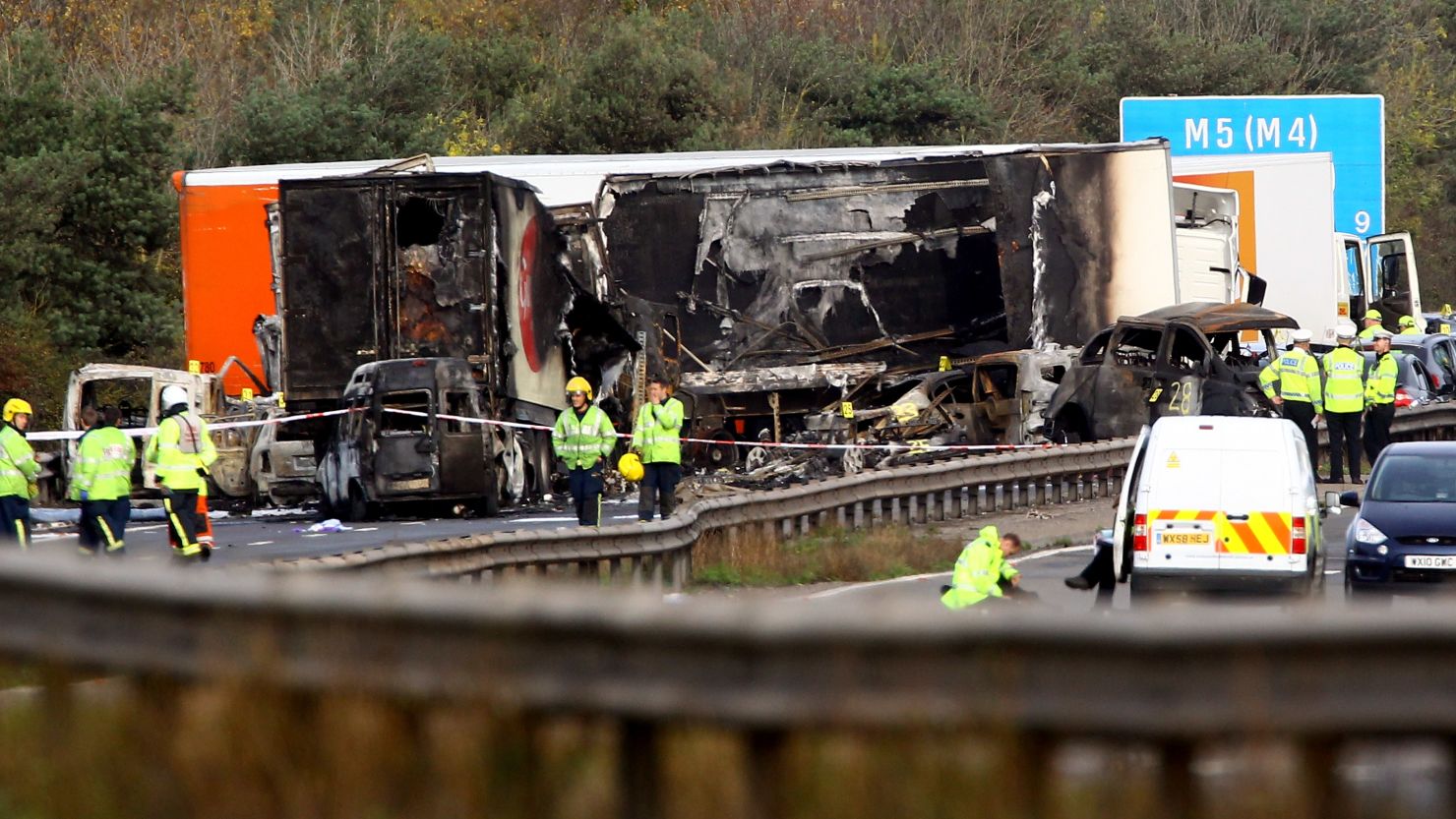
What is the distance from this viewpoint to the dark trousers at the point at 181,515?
14.9m

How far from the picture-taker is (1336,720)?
9.04 ft

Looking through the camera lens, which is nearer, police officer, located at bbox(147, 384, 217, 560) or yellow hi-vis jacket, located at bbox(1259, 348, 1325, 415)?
police officer, located at bbox(147, 384, 217, 560)

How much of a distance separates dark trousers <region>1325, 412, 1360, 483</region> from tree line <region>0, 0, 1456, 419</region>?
20.2 metres

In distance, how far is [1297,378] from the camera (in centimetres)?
2253

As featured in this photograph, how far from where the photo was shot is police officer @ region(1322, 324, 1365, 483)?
885 inches

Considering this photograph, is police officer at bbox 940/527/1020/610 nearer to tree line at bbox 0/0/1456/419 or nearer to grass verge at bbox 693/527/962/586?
grass verge at bbox 693/527/962/586

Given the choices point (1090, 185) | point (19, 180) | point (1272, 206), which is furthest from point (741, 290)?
point (19, 180)

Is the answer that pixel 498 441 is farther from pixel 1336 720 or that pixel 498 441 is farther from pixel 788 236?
pixel 1336 720

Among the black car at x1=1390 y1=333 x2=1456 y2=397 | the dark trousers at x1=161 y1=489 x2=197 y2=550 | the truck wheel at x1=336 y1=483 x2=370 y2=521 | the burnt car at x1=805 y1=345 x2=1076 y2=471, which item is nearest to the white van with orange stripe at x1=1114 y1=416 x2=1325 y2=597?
the dark trousers at x1=161 y1=489 x2=197 y2=550

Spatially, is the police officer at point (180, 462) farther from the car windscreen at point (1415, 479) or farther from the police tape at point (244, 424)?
the car windscreen at point (1415, 479)

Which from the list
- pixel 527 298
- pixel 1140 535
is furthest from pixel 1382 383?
pixel 1140 535

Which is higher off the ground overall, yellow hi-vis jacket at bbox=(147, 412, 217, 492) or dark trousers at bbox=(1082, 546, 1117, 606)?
yellow hi-vis jacket at bbox=(147, 412, 217, 492)

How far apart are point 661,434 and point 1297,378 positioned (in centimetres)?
823

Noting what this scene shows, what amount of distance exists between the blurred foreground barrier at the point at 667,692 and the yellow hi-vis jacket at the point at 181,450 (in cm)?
1201
